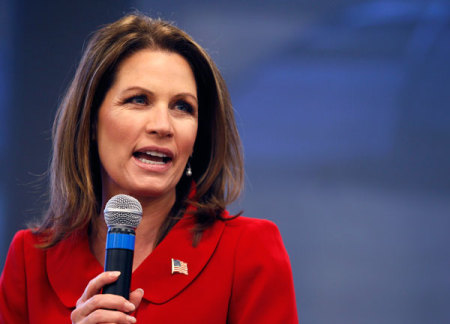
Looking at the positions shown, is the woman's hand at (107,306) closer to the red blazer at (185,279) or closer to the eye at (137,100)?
the red blazer at (185,279)

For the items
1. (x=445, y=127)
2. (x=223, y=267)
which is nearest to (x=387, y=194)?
(x=445, y=127)

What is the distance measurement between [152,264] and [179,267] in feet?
0.24

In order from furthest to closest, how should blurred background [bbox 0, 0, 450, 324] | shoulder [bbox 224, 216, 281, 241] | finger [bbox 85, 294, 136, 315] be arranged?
blurred background [bbox 0, 0, 450, 324], shoulder [bbox 224, 216, 281, 241], finger [bbox 85, 294, 136, 315]

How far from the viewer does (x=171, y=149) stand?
5.08 feet

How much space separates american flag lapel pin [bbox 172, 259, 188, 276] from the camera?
5.13 ft

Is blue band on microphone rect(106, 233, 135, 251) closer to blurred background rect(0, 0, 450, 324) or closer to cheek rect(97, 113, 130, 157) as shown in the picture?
cheek rect(97, 113, 130, 157)

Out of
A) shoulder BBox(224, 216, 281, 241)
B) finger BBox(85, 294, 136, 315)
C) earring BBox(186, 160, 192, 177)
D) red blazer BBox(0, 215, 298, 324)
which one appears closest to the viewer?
finger BBox(85, 294, 136, 315)

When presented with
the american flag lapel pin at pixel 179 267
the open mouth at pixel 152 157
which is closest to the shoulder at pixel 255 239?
the american flag lapel pin at pixel 179 267

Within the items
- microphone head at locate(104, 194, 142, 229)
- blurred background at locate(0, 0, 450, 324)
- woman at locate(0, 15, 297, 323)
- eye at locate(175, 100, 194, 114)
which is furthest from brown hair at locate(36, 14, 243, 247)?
blurred background at locate(0, 0, 450, 324)

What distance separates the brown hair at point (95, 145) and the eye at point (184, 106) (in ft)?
0.46

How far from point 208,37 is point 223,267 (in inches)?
64.7

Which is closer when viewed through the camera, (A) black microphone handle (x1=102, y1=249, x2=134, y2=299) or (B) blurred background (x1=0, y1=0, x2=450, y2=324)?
(A) black microphone handle (x1=102, y1=249, x2=134, y2=299)

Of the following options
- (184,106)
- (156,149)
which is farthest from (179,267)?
(184,106)

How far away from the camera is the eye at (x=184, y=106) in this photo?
1631 mm
